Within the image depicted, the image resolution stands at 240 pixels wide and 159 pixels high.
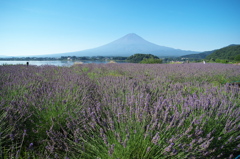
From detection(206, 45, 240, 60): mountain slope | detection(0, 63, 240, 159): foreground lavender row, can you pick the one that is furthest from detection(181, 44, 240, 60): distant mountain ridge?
detection(0, 63, 240, 159): foreground lavender row

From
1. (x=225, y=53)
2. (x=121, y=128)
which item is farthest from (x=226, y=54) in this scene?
(x=121, y=128)

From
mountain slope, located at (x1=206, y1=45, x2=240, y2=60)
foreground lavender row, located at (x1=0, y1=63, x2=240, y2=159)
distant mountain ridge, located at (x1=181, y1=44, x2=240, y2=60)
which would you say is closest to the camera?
foreground lavender row, located at (x1=0, y1=63, x2=240, y2=159)

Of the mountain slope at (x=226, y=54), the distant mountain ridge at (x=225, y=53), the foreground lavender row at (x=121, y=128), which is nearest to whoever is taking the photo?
the foreground lavender row at (x=121, y=128)

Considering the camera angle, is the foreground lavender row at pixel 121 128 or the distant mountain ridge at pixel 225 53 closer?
the foreground lavender row at pixel 121 128

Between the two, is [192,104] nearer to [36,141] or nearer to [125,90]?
[125,90]

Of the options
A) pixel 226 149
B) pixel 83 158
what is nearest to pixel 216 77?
pixel 226 149

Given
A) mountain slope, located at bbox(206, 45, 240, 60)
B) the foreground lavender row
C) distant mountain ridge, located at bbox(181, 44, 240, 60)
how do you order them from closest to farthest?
the foreground lavender row → mountain slope, located at bbox(206, 45, 240, 60) → distant mountain ridge, located at bbox(181, 44, 240, 60)

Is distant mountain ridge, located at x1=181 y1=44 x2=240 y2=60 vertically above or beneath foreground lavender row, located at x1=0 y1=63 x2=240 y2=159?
above

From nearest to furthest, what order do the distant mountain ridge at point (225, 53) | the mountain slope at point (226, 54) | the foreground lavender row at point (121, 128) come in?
1. the foreground lavender row at point (121, 128)
2. the mountain slope at point (226, 54)
3. the distant mountain ridge at point (225, 53)

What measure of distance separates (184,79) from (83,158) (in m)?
3.87

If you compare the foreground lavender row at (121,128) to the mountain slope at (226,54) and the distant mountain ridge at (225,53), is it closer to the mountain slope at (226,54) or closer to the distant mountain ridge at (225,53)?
the distant mountain ridge at (225,53)

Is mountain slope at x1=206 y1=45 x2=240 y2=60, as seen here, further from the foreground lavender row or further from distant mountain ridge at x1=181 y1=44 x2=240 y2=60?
the foreground lavender row

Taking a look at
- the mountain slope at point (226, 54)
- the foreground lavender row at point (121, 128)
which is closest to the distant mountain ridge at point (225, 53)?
the mountain slope at point (226, 54)

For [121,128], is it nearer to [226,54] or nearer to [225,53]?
[226,54]
